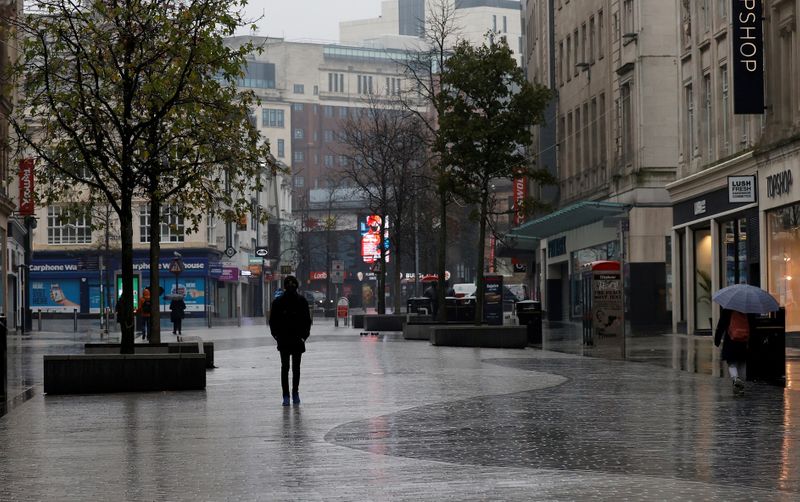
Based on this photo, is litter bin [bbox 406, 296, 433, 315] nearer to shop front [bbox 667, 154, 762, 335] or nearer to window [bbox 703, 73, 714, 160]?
shop front [bbox 667, 154, 762, 335]

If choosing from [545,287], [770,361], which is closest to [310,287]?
[545,287]

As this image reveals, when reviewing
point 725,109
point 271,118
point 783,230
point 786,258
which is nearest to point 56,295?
point 725,109

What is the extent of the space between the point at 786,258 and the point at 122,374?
19420mm

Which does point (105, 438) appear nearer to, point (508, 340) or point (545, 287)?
point (508, 340)

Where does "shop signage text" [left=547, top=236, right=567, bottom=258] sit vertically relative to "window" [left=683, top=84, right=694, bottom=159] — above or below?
below

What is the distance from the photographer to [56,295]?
9738cm

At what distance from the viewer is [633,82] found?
52.9 meters

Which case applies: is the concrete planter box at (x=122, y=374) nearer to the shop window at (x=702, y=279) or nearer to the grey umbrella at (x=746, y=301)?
the grey umbrella at (x=746, y=301)

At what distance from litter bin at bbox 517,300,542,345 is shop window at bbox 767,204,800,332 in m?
5.99

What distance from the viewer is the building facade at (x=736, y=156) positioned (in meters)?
35.4

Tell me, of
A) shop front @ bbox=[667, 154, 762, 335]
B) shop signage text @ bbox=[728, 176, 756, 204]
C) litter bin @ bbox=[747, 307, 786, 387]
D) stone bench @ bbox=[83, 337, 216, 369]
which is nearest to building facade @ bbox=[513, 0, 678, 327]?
shop front @ bbox=[667, 154, 762, 335]

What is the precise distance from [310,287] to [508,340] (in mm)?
139821

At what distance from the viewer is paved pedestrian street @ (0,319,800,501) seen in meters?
10.6

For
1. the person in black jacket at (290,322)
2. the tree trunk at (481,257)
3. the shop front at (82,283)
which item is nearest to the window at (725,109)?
the tree trunk at (481,257)
